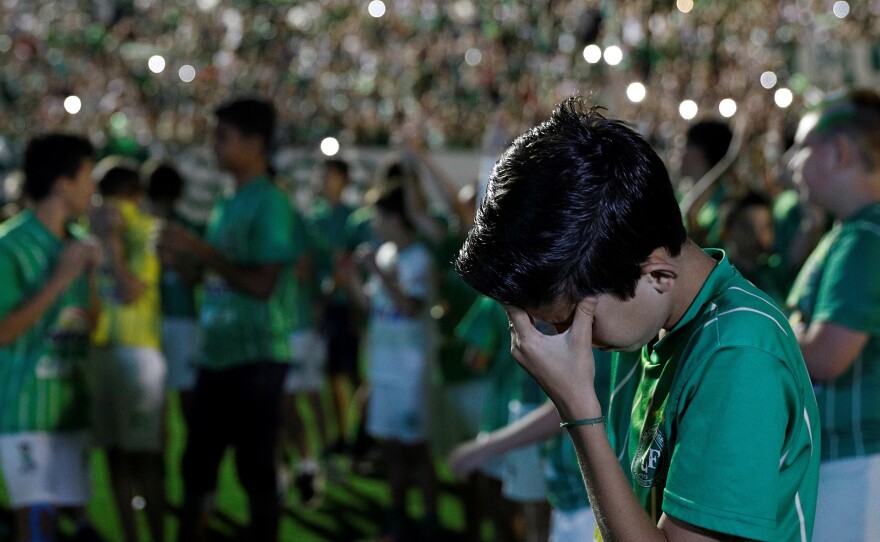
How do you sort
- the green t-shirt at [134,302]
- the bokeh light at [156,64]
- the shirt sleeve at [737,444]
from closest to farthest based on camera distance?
1. the shirt sleeve at [737,444]
2. the green t-shirt at [134,302]
3. the bokeh light at [156,64]

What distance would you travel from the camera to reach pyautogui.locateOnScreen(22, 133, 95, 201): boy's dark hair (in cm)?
377

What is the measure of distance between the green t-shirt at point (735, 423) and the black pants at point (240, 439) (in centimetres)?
283

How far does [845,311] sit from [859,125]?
1.71ft

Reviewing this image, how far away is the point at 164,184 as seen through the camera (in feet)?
18.6

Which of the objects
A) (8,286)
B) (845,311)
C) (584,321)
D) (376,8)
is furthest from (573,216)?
(376,8)

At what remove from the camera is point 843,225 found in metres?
2.45

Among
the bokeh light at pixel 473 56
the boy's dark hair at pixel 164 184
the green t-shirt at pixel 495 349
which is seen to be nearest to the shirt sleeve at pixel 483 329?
the green t-shirt at pixel 495 349

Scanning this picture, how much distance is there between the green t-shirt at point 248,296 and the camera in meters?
4.07

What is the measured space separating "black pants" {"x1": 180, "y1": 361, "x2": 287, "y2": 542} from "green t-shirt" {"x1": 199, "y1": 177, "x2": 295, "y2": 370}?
Answer: 0.07 m

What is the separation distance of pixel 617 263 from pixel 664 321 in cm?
18

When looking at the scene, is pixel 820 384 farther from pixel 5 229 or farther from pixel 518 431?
pixel 5 229

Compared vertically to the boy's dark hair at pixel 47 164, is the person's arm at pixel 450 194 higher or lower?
lower

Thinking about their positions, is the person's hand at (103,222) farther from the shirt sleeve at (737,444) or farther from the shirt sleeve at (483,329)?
the shirt sleeve at (737,444)

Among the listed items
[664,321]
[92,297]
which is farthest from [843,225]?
[92,297]
